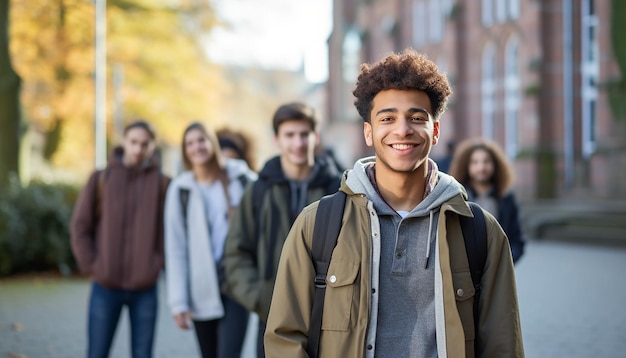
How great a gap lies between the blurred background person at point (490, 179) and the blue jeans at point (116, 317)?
2.75m

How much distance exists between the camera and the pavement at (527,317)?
28.0ft

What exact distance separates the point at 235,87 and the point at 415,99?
3505cm

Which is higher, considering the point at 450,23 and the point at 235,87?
the point at 450,23

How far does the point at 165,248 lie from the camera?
5.98 m

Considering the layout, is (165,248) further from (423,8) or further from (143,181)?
(423,8)

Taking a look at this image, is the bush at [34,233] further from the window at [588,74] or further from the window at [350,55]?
the window at [350,55]

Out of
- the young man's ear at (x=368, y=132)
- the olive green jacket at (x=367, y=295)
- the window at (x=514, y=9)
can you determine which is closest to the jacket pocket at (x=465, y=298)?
the olive green jacket at (x=367, y=295)

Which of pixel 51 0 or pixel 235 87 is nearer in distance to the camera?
pixel 51 0

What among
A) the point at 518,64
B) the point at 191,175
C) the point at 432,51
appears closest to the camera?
the point at 191,175

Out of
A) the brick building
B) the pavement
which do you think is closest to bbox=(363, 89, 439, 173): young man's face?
the pavement

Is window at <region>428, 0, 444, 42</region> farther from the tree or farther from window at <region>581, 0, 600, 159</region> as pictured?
the tree

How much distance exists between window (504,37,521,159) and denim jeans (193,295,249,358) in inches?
1181

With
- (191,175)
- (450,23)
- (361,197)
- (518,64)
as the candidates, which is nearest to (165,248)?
(191,175)

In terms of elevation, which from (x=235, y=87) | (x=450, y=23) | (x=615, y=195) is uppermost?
(x=450, y=23)
